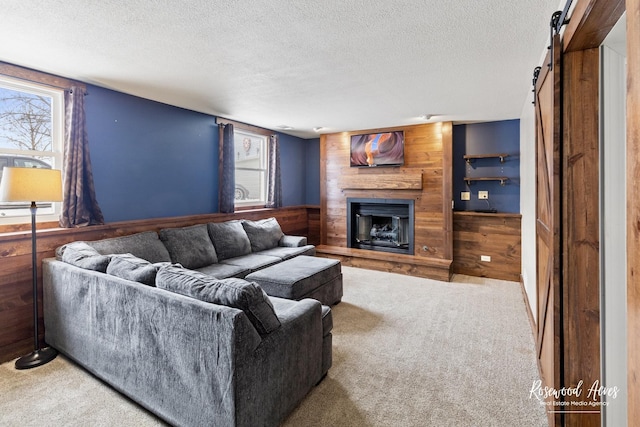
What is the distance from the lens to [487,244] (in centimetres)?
455

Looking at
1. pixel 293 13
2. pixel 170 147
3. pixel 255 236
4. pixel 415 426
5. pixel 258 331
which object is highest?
pixel 293 13

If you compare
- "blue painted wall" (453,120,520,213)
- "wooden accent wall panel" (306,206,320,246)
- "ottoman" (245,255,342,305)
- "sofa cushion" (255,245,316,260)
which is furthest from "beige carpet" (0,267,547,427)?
"wooden accent wall panel" (306,206,320,246)

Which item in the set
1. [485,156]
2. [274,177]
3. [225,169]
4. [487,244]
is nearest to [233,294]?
[225,169]

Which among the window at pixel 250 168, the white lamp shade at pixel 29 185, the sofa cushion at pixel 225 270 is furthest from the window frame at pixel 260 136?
the white lamp shade at pixel 29 185

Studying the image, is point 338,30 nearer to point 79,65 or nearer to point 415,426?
point 79,65

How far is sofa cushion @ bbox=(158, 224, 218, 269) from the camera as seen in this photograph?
334cm

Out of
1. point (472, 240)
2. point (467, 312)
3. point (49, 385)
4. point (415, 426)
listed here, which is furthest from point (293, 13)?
point (472, 240)

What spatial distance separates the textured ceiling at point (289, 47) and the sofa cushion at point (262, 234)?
1.66m

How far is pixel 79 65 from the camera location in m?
2.55

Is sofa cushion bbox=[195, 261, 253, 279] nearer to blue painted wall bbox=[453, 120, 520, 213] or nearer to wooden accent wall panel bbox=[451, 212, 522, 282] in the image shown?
wooden accent wall panel bbox=[451, 212, 522, 282]

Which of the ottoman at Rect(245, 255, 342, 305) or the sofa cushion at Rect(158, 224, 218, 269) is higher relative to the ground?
the sofa cushion at Rect(158, 224, 218, 269)

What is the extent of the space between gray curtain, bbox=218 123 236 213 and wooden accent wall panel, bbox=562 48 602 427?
3.81 metres

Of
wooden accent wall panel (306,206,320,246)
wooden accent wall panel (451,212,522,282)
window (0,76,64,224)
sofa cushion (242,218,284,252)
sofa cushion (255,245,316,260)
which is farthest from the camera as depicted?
wooden accent wall panel (306,206,320,246)

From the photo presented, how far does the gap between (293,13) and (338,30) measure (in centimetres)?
33
